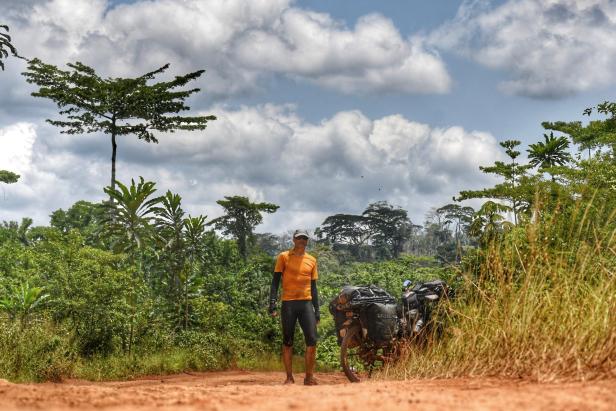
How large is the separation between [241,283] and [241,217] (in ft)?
44.9

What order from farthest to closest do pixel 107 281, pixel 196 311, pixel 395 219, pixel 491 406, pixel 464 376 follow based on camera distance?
pixel 395 219, pixel 196 311, pixel 107 281, pixel 464 376, pixel 491 406

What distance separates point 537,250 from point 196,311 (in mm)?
13488

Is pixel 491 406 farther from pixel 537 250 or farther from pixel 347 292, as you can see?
pixel 347 292

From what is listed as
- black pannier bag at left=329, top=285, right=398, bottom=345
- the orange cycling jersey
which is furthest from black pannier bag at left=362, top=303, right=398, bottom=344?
the orange cycling jersey

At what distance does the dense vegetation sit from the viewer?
5422 millimetres

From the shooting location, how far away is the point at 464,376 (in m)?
5.45

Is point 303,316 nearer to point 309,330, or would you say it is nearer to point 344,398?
point 309,330

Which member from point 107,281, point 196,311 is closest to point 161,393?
point 107,281

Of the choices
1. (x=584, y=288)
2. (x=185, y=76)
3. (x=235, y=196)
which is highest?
(x=185, y=76)

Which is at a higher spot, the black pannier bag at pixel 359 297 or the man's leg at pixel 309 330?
the black pannier bag at pixel 359 297

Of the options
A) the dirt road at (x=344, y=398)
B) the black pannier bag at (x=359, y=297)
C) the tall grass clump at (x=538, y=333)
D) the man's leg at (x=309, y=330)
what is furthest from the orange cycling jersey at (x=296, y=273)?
the dirt road at (x=344, y=398)

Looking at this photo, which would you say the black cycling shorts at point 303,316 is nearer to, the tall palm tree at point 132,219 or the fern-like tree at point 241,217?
the tall palm tree at point 132,219

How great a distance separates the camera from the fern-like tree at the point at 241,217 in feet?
118

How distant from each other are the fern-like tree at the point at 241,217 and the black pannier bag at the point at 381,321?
2748 cm
